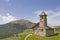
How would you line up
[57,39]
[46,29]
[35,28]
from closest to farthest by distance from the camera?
[57,39] < [46,29] < [35,28]

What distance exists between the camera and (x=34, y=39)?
6869 centimetres

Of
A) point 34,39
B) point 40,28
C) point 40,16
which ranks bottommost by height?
point 34,39

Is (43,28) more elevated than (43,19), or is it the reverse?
(43,19)

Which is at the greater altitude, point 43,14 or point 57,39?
point 43,14

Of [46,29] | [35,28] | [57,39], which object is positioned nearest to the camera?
[57,39]

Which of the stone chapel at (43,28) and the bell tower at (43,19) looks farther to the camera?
the bell tower at (43,19)

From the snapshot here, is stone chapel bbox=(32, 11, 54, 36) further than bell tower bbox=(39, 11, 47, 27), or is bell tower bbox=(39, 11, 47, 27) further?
bell tower bbox=(39, 11, 47, 27)

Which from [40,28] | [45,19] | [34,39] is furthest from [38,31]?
[34,39]

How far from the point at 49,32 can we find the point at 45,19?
705 cm

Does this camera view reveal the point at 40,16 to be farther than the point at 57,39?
Yes

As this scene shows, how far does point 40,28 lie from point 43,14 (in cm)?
749

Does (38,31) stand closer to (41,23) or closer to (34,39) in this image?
(41,23)

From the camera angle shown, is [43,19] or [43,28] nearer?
[43,28]

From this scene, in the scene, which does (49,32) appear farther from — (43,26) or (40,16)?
(40,16)
